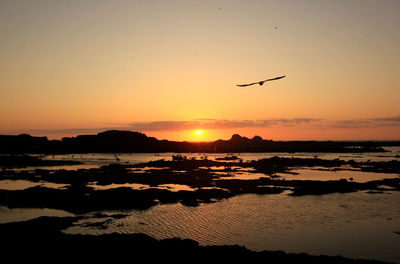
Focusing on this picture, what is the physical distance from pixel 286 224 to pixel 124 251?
42.8 feet

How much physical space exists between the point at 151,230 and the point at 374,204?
21492 millimetres

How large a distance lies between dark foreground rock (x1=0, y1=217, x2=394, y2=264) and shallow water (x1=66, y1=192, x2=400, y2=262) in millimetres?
3608

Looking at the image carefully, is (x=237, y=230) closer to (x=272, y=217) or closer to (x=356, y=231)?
(x=272, y=217)

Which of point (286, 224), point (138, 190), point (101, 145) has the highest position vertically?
point (101, 145)

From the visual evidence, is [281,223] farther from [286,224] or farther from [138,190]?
[138,190]

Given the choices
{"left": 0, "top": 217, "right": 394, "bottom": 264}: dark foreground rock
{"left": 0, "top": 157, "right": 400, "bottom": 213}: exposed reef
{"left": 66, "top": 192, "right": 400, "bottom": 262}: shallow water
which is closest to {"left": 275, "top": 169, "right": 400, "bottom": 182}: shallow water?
{"left": 0, "top": 157, "right": 400, "bottom": 213}: exposed reef

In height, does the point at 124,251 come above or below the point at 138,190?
below

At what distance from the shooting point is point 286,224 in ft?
81.5

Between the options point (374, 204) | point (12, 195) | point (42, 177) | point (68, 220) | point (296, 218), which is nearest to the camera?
point (68, 220)

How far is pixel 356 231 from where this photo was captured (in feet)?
75.4

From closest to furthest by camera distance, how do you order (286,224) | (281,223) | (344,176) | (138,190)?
(286,224) → (281,223) → (138,190) → (344,176)

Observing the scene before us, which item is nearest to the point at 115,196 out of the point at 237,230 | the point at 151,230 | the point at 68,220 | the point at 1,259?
the point at 68,220

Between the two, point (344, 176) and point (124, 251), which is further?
point (344, 176)

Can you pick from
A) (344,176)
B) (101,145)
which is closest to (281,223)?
(344,176)
